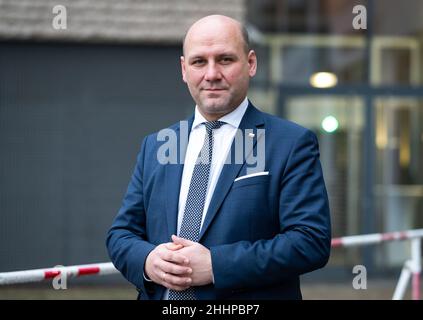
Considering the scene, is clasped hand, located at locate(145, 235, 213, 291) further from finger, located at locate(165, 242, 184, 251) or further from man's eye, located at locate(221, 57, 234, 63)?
man's eye, located at locate(221, 57, 234, 63)

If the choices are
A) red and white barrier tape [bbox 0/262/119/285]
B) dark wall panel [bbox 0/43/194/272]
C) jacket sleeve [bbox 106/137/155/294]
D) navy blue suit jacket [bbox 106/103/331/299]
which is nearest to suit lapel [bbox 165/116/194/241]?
navy blue suit jacket [bbox 106/103/331/299]

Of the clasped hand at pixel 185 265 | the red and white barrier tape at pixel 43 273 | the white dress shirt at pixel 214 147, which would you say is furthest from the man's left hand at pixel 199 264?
the red and white barrier tape at pixel 43 273

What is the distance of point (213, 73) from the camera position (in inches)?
95.0

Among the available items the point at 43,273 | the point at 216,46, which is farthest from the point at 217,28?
the point at 43,273

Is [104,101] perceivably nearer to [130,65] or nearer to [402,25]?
[130,65]

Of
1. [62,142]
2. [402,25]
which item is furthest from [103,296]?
[402,25]

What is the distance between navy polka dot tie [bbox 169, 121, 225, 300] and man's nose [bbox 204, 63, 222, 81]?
0.19m

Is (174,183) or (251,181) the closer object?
(251,181)

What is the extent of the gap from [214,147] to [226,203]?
0.22 meters

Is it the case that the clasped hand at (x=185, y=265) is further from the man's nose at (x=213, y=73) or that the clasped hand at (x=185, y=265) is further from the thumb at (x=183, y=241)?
the man's nose at (x=213, y=73)

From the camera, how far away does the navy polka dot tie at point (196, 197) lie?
2.42m

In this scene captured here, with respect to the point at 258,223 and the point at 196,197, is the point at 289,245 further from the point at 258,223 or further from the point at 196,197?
the point at 196,197

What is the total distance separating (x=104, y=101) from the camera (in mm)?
8992

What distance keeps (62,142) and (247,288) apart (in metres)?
6.87
